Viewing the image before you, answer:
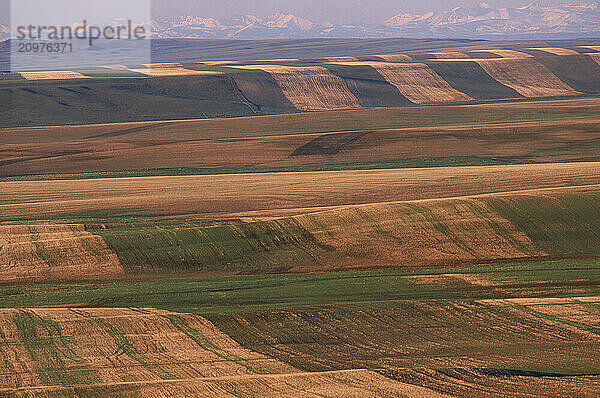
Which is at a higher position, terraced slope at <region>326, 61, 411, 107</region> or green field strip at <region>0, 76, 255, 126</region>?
terraced slope at <region>326, 61, 411, 107</region>

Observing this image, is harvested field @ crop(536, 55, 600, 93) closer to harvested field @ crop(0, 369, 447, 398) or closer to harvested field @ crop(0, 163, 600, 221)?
harvested field @ crop(0, 163, 600, 221)

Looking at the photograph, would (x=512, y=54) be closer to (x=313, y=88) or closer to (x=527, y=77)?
(x=527, y=77)

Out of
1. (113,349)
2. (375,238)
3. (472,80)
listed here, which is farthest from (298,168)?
(472,80)

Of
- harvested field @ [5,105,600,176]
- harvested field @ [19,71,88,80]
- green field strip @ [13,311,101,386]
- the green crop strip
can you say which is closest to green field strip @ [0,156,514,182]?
harvested field @ [5,105,600,176]

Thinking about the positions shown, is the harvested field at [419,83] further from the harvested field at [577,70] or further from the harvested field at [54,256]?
the harvested field at [54,256]

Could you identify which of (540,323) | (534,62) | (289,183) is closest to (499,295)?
(540,323)
